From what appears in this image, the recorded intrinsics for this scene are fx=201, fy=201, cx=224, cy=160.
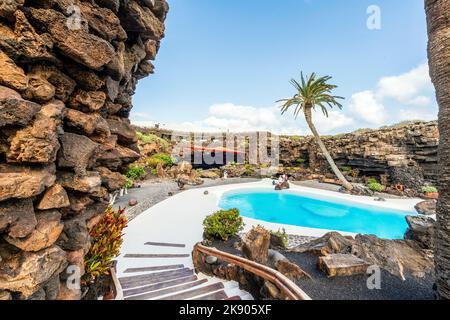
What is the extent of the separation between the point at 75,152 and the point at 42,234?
1.47 metres

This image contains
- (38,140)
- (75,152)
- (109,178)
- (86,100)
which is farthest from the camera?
(109,178)

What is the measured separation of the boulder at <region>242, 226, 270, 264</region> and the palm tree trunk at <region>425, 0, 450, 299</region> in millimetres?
3356

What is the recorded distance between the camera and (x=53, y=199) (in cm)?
319

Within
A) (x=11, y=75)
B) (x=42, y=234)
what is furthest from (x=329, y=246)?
(x=11, y=75)

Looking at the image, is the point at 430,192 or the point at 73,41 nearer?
the point at 73,41

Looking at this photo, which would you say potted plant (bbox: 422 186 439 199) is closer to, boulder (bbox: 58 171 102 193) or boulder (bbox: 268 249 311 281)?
boulder (bbox: 268 249 311 281)

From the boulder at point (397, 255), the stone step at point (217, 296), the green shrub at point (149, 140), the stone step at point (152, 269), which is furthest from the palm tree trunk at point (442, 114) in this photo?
the green shrub at point (149, 140)

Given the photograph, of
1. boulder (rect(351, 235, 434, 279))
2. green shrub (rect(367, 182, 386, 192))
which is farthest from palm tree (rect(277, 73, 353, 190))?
boulder (rect(351, 235, 434, 279))

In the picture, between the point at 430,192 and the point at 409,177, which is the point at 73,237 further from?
the point at 409,177

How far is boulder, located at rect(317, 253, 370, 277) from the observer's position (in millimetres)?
4777

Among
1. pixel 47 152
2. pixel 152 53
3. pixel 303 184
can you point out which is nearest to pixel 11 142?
pixel 47 152

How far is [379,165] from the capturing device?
19656mm

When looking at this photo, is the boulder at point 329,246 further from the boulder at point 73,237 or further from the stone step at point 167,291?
the boulder at point 73,237
